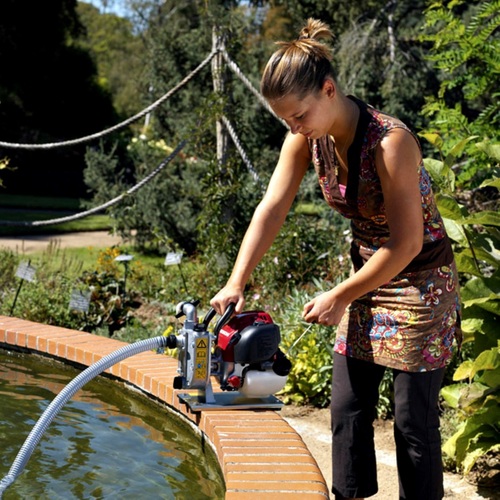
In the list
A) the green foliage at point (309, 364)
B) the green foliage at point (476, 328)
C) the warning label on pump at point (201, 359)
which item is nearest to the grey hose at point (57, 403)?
the warning label on pump at point (201, 359)

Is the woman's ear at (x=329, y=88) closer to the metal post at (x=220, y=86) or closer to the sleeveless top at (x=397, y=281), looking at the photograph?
the sleeveless top at (x=397, y=281)

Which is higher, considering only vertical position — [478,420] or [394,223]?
[394,223]

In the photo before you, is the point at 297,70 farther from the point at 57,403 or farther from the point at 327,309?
the point at 57,403

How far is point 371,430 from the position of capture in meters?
2.49

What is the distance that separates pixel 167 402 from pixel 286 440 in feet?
2.43

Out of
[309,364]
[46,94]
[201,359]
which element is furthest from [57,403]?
[46,94]

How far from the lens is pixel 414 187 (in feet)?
7.07

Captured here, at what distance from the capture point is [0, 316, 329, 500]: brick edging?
7.70 ft

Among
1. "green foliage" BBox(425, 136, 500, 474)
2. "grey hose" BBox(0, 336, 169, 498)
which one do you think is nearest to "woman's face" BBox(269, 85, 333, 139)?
"grey hose" BBox(0, 336, 169, 498)

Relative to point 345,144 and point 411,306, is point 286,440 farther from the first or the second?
point 345,144

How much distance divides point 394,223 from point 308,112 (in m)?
0.36

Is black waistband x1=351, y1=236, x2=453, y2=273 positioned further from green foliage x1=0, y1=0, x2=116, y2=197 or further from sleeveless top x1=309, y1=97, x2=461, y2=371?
green foliage x1=0, y1=0, x2=116, y2=197

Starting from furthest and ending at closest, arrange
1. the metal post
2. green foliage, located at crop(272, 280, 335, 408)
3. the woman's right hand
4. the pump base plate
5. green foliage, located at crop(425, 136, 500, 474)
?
the metal post → green foliage, located at crop(272, 280, 335, 408) → green foliage, located at crop(425, 136, 500, 474) → the pump base plate → the woman's right hand

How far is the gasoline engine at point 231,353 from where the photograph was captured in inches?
101
